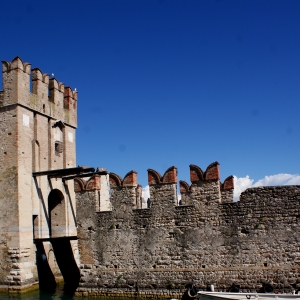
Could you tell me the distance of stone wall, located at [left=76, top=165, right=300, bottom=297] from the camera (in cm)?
1295

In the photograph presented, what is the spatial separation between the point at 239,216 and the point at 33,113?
12038 mm

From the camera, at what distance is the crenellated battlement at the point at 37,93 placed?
64.2 ft

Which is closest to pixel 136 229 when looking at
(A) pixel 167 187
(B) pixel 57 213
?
(A) pixel 167 187

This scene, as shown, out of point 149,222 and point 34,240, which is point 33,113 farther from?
point 149,222

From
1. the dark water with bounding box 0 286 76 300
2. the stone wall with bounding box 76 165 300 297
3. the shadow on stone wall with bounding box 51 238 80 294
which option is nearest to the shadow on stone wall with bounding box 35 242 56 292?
the shadow on stone wall with bounding box 51 238 80 294

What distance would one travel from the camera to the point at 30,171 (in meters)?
19.6

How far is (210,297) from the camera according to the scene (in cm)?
1180

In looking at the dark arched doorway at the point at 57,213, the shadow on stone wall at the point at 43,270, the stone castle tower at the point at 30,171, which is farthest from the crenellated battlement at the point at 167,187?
the dark arched doorway at the point at 57,213

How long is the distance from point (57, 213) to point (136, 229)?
8600mm

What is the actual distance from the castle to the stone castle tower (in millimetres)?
50

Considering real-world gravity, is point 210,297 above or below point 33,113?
below

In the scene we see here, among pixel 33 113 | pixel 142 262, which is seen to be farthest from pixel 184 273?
pixel 33 113

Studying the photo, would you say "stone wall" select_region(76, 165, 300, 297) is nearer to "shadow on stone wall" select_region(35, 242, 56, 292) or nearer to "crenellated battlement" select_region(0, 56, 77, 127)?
"shadow on stone wall" select_region(35, 242, 56, 292)

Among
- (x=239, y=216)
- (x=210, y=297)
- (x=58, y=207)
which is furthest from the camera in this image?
(x=58, y=207)
